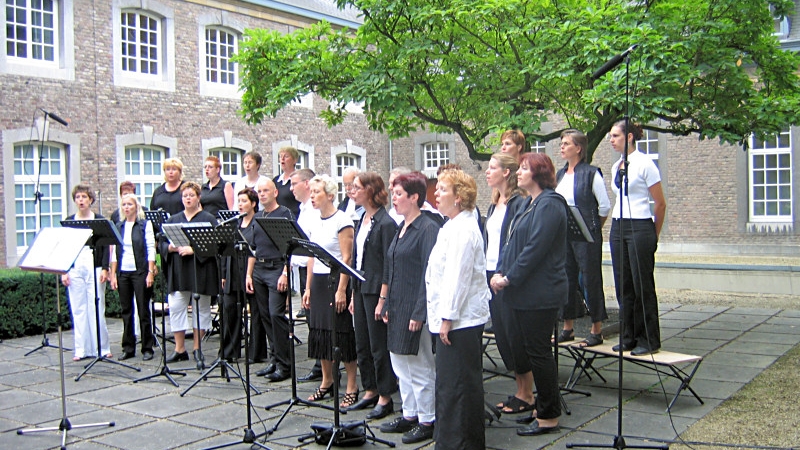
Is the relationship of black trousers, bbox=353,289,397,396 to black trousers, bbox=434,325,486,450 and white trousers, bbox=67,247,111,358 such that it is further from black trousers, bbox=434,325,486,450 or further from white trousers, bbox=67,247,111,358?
white trousers, bbox=67,247,111,358

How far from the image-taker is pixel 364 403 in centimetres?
649

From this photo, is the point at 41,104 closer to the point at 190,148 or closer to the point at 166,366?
the point at 190,148

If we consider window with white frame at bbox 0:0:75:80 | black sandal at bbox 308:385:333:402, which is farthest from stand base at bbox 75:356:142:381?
window with white frame at bbox 0:0:75:80

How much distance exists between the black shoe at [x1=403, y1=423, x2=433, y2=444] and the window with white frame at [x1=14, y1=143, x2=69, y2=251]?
12.8 m

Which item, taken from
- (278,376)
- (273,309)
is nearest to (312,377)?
(278,376)

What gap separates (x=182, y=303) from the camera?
27.9 ft

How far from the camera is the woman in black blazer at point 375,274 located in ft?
20.1

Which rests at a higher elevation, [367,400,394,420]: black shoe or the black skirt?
the black skirt

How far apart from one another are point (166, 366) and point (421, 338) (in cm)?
347

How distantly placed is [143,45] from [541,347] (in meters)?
15.7

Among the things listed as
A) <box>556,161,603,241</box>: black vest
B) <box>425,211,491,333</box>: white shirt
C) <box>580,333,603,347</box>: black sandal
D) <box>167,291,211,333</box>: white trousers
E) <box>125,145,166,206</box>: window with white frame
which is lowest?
<box>580,333,603,347</box>: black sandal

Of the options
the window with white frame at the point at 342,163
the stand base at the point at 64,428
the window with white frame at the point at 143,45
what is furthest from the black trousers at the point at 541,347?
the window with white frame at the point at 342,163

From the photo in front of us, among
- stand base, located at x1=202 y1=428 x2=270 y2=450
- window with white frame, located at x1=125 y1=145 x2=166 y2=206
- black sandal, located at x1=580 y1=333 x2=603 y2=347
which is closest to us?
stand base, located at x1=202 y1=428 x2=270 y2=450

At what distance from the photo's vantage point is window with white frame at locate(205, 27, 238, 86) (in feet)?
66.3
